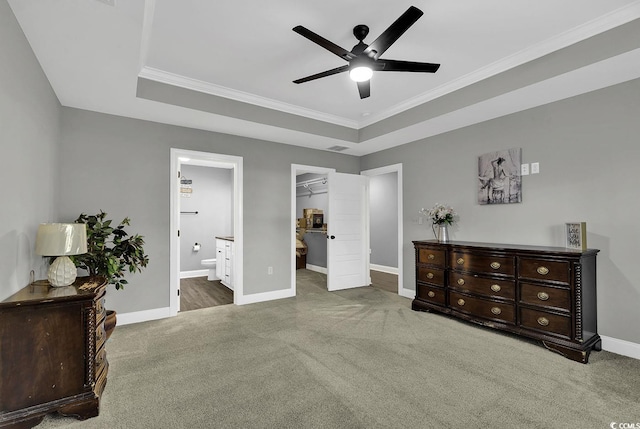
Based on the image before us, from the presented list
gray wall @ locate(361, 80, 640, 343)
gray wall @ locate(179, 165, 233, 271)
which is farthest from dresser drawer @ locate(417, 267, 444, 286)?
gray wall @ locate(179, 165, 233, 271)

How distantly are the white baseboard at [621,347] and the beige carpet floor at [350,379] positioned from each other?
0.31ft

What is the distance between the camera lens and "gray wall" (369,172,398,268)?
284 inches

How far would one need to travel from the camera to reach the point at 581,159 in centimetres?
316

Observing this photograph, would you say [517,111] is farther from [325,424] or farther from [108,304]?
[108,304]

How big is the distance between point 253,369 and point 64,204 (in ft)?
9.10

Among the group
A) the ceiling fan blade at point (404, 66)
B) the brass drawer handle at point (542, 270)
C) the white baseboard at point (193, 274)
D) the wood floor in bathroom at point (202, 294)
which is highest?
the ceiling fan blade at point (404, 66)

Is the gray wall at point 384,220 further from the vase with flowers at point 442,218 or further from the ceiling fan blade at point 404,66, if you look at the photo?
Result: the ceiling fan blade at point 404,66

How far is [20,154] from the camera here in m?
2.15

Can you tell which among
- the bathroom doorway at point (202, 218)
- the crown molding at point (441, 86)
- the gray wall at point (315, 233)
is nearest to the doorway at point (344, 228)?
the crown molding at point (441, 86)

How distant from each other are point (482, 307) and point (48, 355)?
148 inches

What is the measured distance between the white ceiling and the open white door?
1556 millimetres

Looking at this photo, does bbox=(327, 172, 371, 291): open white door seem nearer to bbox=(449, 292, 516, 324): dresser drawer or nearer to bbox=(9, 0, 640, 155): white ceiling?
bbox=(9, 0, 640, 155): white ceiling

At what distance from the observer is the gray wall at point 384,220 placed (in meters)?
7.20

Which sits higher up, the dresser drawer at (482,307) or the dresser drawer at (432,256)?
the dresser drawer at (432,256)
